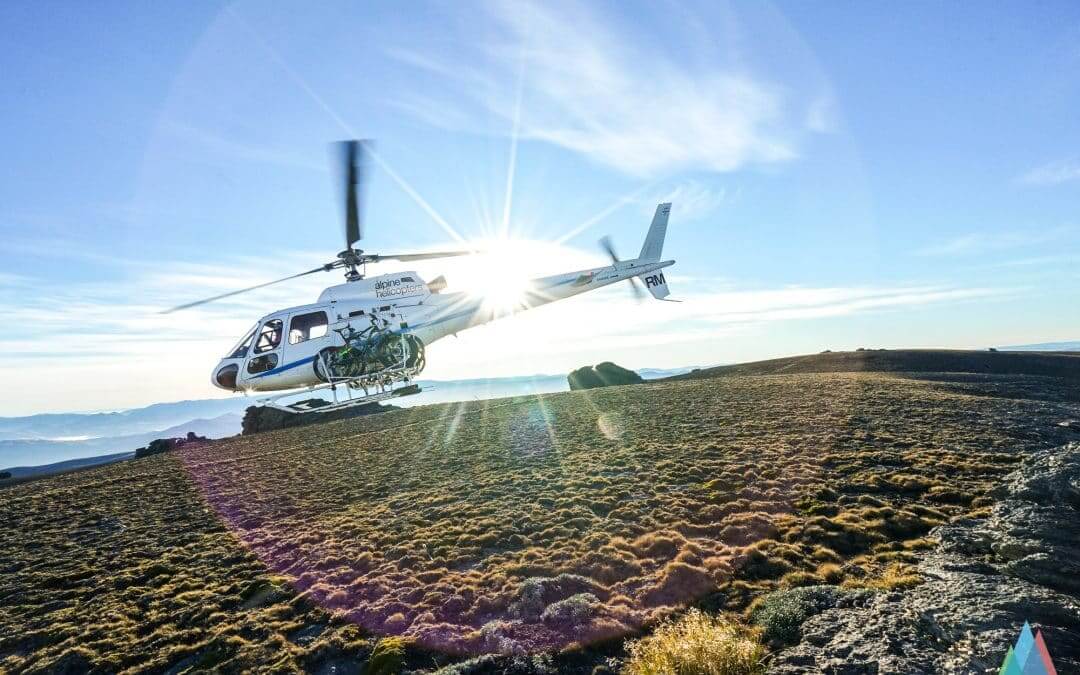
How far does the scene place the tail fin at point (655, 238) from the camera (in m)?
28.7

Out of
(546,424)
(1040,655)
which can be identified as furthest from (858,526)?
(546,424)

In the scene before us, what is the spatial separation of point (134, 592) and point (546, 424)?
22.5 m

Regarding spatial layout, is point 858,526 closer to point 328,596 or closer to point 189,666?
point 328,596

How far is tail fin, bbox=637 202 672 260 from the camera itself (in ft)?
94.3

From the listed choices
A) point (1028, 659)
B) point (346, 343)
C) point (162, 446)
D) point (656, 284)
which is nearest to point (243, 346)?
point (346, 343)

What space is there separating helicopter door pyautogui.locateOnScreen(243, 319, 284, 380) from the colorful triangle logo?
21768 millimetres

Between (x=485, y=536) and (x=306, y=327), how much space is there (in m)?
12.5

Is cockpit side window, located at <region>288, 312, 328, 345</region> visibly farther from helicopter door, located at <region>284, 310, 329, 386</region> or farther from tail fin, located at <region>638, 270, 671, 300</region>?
tail fin, located at <region>638, 270, 671, 300</region>

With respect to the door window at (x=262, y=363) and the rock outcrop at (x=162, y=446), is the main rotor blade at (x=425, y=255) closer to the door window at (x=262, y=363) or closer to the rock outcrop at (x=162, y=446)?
the door window at (x=262, y=363)

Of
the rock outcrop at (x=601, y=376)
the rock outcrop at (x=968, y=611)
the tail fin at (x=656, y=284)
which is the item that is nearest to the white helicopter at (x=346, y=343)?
the tail fin at (x=656, y=284)

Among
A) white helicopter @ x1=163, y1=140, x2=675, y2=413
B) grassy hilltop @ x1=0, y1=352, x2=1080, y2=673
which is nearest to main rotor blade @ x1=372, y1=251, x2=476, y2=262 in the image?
white helicopter @ x1=163, y1=140, x2=675, y2=413

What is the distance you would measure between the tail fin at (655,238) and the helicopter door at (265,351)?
65.6 feet

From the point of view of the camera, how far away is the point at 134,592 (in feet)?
37.8

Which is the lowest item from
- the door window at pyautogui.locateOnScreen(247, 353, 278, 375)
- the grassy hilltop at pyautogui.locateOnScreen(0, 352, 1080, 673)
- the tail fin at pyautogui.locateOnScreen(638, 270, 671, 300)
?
the grassy hilltop at pyautogui.locateOnScreen(0, 352, 1080, 673)
